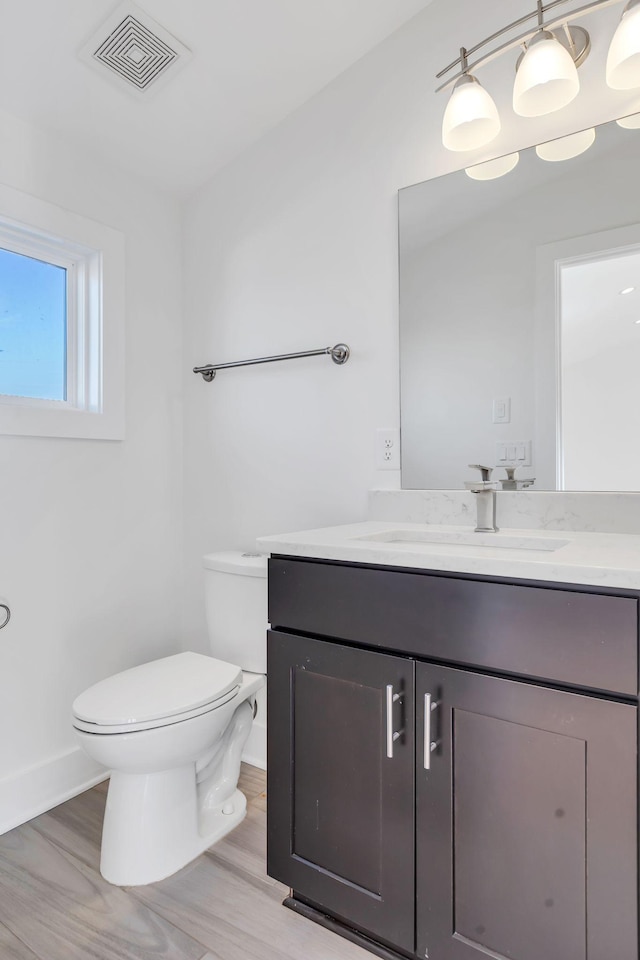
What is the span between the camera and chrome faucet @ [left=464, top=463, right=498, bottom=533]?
145cm

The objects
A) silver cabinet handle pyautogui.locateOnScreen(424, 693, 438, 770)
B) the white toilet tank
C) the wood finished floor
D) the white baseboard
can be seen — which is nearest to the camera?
silver cabinet handle pyautogui.locateOnScreen(424, 693, 438, 770)

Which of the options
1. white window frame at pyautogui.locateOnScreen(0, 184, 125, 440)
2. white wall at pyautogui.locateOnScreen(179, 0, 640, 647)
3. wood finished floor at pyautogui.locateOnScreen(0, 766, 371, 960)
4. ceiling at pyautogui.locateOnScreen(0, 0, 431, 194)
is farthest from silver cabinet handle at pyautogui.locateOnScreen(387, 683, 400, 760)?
ceiling at pyautogui.locateOnScreen(0, 0, 431, 194)

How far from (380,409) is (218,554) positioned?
744 mm

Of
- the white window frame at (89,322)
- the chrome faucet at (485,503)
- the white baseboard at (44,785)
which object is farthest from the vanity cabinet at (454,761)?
the white window frame at (89,322)

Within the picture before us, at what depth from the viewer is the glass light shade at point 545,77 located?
4.35 ft

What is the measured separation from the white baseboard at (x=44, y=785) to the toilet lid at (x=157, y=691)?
1.51ft

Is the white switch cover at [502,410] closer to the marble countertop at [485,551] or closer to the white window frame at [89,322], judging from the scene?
the marble countertop at [485,551]

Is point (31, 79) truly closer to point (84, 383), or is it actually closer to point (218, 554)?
point (84, 383)

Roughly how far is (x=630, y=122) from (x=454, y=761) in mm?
1469

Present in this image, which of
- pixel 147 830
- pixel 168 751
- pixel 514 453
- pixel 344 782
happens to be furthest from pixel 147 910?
pixel 514 453

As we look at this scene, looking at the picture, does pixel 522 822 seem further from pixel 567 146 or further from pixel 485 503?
pixel 567 146

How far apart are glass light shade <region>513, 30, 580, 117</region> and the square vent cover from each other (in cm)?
93

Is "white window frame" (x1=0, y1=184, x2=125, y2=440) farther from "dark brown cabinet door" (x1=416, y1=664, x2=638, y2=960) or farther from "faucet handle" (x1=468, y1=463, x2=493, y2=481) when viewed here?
"dark brown cabinet door" (x1=416, y1=664, x2=638, y2=960)

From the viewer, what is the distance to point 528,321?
1.51m
